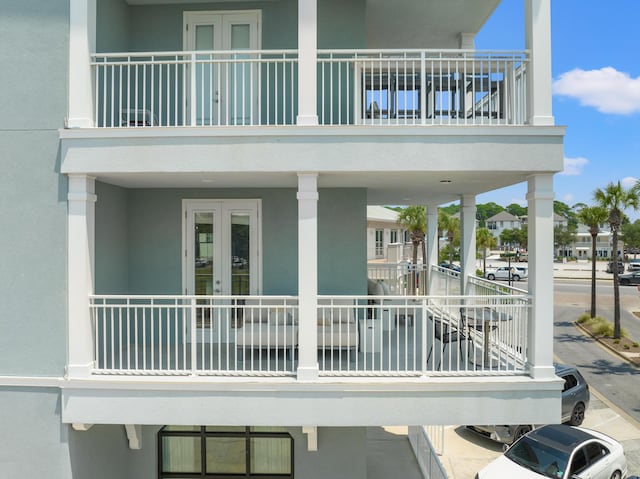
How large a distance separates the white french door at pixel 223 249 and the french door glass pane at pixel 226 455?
8.63 feet

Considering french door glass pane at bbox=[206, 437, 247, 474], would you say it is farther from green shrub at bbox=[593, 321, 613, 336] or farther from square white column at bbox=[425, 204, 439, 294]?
green shrub at bbox=[593, 321, 613, 336]

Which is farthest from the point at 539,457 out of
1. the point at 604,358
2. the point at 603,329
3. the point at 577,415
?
the point at 603,329

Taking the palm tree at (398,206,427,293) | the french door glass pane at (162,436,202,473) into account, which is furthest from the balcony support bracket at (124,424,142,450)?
the palm tree at (398,206,427,293)

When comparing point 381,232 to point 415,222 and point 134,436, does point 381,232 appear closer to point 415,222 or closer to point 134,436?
point 415,222

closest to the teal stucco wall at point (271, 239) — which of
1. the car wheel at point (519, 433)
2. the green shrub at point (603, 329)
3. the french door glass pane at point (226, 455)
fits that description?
the french door glass pane at point (226, 455)

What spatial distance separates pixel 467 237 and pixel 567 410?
21.2 feet

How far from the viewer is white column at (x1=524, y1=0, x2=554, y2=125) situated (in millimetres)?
5770

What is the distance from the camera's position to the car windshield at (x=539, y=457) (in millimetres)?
8734

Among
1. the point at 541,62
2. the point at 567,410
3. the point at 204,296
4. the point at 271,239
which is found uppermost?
the point at 541,62

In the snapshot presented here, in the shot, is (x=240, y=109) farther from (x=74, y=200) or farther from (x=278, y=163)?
(x=74, y=200)

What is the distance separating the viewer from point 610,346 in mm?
20906

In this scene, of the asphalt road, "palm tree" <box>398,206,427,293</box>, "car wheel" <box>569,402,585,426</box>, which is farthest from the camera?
"palm tree" <box>398,206,427,293</box>

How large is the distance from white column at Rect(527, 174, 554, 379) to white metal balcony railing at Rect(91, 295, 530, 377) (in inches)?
7.0

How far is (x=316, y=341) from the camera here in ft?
18.7
